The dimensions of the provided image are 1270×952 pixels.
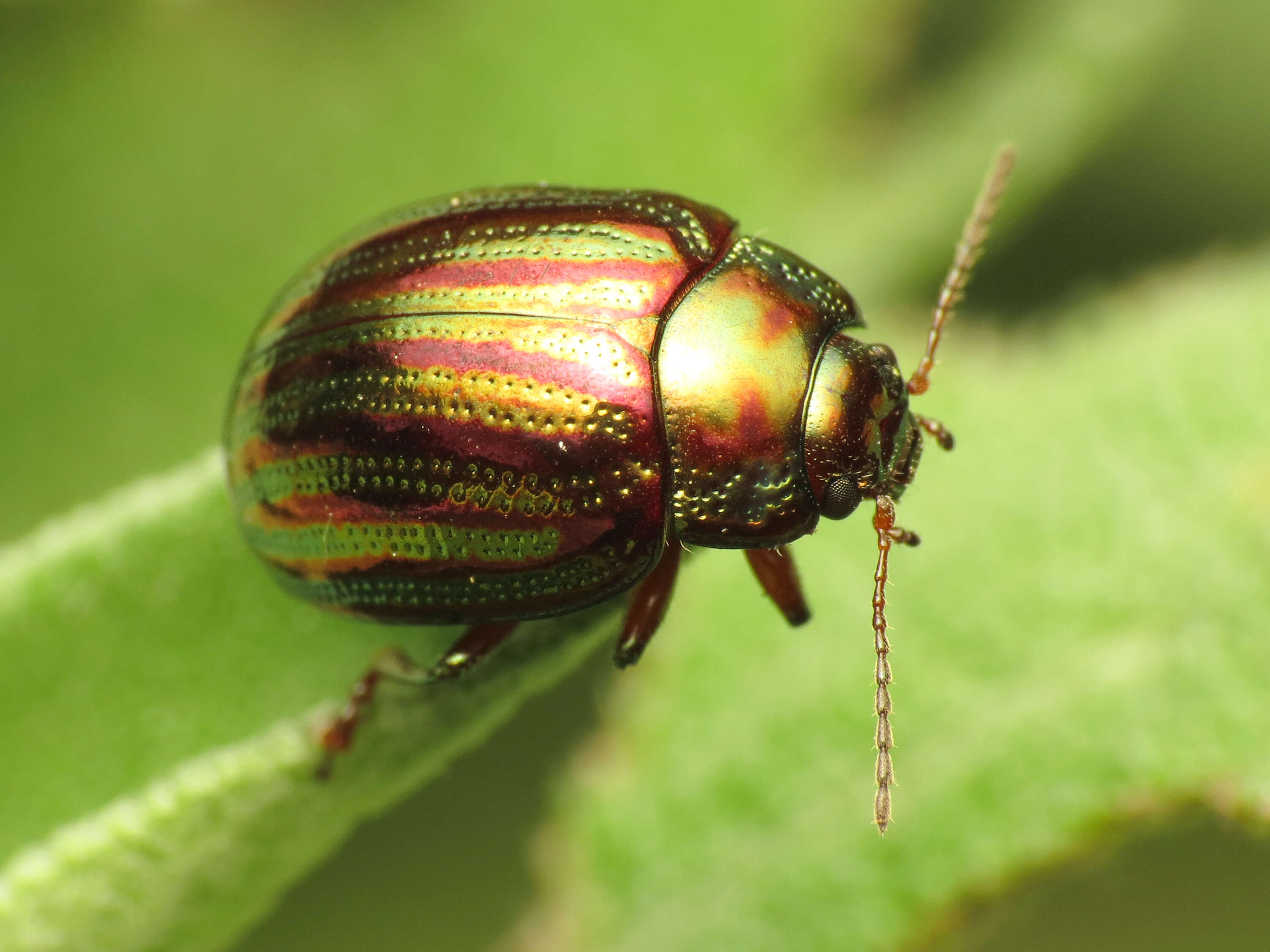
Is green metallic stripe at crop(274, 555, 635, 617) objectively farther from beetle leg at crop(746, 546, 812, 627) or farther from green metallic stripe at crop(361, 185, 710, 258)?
green metallic stripe at crop(361, 185, 710, 258)

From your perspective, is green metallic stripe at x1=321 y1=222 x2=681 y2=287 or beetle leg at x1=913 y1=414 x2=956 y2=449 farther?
beetle leg at x1=913 y1=414 x2=956 y2=449

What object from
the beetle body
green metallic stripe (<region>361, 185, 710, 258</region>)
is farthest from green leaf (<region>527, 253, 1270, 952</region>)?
green metallic stripe (<region>361, 185, 710, 258</region>)

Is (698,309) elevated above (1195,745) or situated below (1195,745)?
above

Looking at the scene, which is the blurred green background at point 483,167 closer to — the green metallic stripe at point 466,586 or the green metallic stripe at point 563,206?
the green metallic stripe at point 466,586

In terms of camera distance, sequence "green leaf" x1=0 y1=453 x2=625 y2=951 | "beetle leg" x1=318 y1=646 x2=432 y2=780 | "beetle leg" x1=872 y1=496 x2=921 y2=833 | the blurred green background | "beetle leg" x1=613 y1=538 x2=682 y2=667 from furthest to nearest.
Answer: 1. the blurred green background
2. "beetle leg" x1=613 y1=538 x2=682 y2=667
3. "beetle leg" x1=872 y1=496 x2=921 y2=833
4. "beetle leg" x1=318 y1=646 x2=432 y2=780
5. "green leaf" x1=0 y1=453 x2=625 y2=951

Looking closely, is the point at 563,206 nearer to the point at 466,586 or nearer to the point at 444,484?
the point at 444,484

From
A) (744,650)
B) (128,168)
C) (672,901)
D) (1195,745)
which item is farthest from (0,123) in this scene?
(1195,745)

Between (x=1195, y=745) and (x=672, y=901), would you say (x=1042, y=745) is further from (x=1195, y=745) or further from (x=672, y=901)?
(x=672, y=901)
